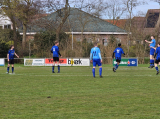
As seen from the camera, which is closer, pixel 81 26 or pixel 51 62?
pixel 51 62

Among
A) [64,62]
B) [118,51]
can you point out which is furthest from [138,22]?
[118,51]

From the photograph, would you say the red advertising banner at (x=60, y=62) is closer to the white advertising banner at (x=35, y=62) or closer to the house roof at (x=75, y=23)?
the white advertising banner at (x=35, y=62)

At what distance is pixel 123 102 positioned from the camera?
318 inches

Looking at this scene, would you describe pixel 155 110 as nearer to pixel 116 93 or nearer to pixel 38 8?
pixel 116 93

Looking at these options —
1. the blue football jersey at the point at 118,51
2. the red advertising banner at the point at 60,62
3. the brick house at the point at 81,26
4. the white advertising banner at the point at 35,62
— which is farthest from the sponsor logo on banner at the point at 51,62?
the blue football jersey at the point at 118,51

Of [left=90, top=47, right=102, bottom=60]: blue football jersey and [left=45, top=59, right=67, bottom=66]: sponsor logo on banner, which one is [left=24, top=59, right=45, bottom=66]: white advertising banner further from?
[left=90, top=47, right=102, bottom=60]: blue football jersey

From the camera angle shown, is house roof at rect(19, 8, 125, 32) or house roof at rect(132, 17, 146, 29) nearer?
house roof at rect(19, 8, 125, 32)

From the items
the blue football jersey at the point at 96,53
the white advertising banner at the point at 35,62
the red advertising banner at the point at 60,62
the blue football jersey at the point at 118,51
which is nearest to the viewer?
the blue football jersey at the point at 96,53

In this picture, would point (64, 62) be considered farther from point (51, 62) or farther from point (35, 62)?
point (35, 62)

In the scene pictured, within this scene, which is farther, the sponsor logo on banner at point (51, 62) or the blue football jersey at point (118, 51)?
the sponsor logo on banner at point (51, 62)

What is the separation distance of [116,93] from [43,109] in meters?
3.31

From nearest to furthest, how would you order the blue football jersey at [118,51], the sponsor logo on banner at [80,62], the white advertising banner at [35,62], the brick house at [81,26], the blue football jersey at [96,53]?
the blue football jersey at [96,53] < the blue football jersey at [118,51] < the sponsor logo on banner at [80,62] < the white advertising banner at [35,62] < the brick house at [81,26]

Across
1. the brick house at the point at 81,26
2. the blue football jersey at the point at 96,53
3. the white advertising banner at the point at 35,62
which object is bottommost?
the white advertising banner at the point at 35,62

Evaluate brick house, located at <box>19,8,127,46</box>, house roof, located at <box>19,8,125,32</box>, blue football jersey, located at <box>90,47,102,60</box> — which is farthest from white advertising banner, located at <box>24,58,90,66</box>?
blue football jersey, located at <box>90,47,102,60</box>
